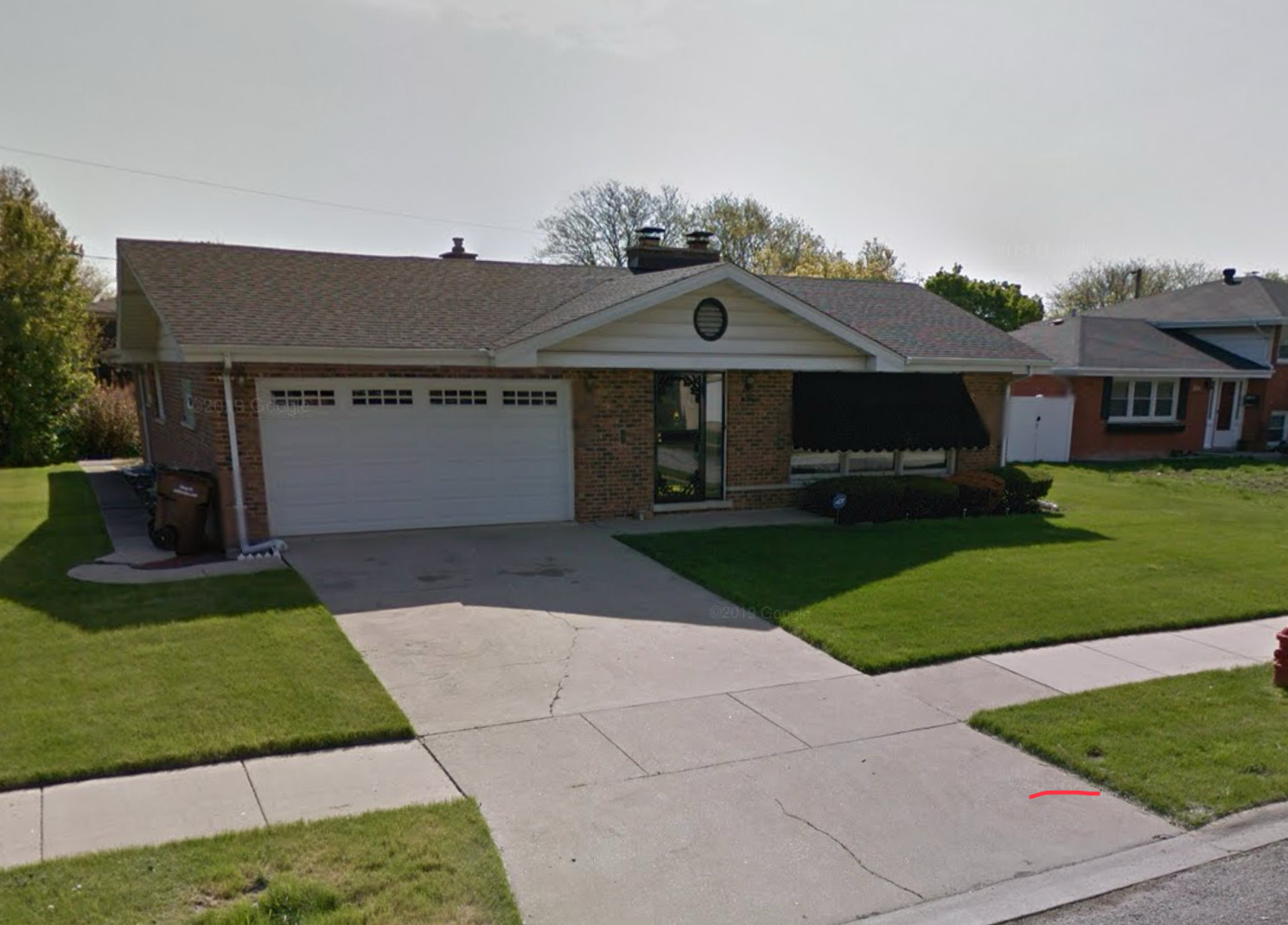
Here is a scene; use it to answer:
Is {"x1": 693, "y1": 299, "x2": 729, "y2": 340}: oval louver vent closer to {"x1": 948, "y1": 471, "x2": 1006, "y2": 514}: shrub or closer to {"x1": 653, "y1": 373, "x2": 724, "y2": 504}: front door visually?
{"x1": 653, "y1": 373, "x2": 724, "y2": 504}: front door

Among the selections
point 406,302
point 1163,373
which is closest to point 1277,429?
point 1163,373

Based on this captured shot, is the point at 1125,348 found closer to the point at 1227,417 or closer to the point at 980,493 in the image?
the point at 1227,417

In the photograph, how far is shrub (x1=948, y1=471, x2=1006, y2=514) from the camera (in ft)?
46.6

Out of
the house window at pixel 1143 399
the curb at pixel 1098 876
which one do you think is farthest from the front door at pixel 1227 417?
the curb at pixel 1098 876

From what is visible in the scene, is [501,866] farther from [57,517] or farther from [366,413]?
[57,517]

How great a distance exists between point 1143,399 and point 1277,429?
22.3 feet

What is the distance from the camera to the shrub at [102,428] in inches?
817

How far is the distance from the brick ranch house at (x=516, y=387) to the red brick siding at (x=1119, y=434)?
9.09m

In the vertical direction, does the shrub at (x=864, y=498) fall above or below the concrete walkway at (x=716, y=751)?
above

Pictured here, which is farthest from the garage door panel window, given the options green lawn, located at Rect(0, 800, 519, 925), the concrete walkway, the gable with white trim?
green lawn, located at Rect(0, 800, 519, 925)

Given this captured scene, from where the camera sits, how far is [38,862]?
395cm

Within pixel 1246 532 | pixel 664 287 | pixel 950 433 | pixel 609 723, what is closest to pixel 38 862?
pixel 609 723

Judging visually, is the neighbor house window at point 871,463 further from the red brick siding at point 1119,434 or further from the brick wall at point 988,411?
the red brick siding at point 1119,434

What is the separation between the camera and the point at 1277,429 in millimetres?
27188
